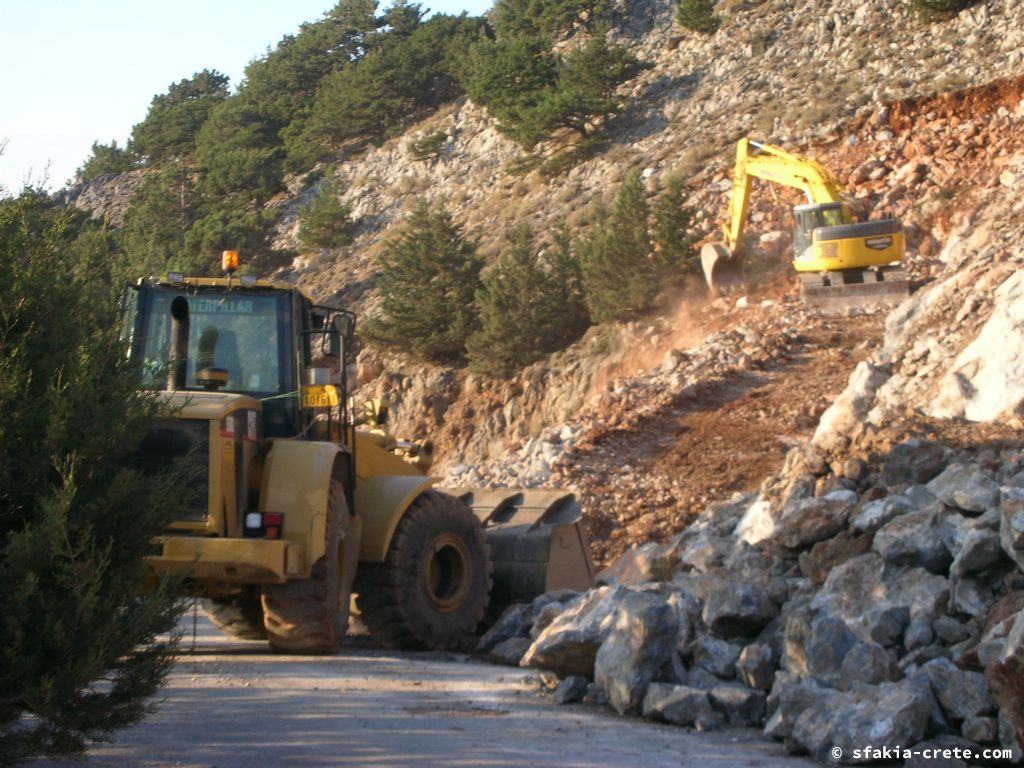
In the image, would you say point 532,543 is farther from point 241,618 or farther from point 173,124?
point 173,124

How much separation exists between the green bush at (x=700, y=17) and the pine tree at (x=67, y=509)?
41.6 metres

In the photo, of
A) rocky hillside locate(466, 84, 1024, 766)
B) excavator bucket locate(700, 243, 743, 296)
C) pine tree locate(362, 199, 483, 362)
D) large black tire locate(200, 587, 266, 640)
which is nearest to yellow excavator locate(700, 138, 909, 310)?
excavator bucket locate(700, 243, 743, 296)

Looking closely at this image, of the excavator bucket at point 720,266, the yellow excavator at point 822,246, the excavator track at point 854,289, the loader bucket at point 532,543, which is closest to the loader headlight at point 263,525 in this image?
the loader bucket at point 532,543

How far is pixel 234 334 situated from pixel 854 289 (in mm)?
17940

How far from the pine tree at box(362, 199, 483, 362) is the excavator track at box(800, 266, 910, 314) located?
8109 millimetres

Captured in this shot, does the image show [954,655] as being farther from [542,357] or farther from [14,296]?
[542,357]

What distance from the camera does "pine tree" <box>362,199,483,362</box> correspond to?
2945 cm

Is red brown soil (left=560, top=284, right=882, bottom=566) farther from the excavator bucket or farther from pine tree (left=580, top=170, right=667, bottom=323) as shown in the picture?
pine tree (left=580, top=170, right=667, bottom=323)

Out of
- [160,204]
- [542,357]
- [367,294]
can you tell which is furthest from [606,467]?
[160,204]

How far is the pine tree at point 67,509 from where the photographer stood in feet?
15.3

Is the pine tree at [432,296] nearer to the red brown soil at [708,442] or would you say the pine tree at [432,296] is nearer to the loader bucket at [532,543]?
the red brown soil at [708,442]

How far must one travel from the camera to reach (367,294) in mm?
36344

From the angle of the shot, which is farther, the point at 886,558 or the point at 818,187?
the point at 818,187

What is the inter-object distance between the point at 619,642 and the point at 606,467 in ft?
35.6
